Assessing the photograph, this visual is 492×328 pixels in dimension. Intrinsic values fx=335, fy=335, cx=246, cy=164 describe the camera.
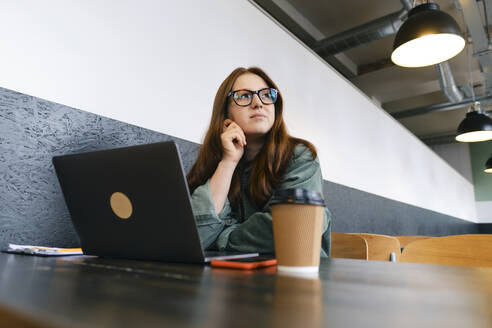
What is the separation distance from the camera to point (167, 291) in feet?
1.10

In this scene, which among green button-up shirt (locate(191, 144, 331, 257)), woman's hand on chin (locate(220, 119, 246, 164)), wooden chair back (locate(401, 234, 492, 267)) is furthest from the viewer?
woman's hand on chin (locate(220, 119, 246, 164))

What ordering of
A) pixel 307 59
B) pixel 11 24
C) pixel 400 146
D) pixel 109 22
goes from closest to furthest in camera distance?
pixel 11 24
pixel 109 22
pixel 307 59
pixel 400 146

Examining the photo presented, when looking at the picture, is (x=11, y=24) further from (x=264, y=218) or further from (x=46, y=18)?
(x=264, y=218)

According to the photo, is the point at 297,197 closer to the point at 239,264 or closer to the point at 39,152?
the point at 239,264

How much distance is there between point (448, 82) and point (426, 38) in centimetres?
405

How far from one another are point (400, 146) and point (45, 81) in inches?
203

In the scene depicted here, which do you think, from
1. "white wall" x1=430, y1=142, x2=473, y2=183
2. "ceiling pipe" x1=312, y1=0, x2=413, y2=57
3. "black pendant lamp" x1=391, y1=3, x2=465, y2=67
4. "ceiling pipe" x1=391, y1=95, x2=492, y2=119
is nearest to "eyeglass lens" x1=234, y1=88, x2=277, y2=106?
"black pendant lamp" x1=391, y1=3, x2=465, y2=67

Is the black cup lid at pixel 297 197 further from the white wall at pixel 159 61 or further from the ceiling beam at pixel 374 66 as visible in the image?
the ceiling beam at pixel 374 66

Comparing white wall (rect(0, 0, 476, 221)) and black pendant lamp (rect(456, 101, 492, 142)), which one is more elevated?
black pendant lamp (rect(456, 101, 492, 142))

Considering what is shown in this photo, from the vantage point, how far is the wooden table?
0.75 ft

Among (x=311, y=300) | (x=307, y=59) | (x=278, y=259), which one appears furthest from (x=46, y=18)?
(x=307, y=59)

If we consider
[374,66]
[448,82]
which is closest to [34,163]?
[374,66]

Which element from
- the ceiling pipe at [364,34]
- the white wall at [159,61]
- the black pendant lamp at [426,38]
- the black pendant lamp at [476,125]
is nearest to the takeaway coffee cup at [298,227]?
the white wall at [159,61]

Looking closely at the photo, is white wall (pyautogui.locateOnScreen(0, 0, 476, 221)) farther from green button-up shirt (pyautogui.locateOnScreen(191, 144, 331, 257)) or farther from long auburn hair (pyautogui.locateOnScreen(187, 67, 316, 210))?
green button-up shirt (pyautogui.locateOnScreen(191, 144, 331, 257))
